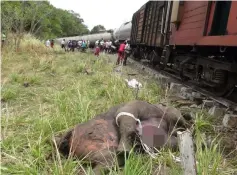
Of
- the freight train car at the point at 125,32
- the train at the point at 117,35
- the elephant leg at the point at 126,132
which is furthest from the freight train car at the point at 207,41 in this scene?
the train at the point at 117,35

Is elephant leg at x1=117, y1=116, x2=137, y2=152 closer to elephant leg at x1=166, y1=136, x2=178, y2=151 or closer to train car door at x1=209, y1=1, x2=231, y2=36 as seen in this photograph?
elephant leg at x1=166, y1=136, x2=178, y2=151

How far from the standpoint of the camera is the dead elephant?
8.70 ft

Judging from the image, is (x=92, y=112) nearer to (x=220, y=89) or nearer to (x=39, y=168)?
(x=39, y=168)

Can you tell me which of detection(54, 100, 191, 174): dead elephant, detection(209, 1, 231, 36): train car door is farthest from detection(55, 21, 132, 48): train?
detection(54, 100, 191, 174): dead elephant

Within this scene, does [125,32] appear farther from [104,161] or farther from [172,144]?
[104,161]

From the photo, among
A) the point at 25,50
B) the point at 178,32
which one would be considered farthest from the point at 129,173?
the point at 25,50

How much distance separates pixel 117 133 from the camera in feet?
9.53

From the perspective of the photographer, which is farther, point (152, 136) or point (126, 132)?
point (152, 136)

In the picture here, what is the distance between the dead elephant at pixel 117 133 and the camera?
2650 mm

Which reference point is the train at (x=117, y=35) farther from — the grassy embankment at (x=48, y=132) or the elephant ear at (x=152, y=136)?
the elephant ear at (x=152, y=136)

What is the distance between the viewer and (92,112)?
13.3 feet

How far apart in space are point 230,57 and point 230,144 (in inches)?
97.2

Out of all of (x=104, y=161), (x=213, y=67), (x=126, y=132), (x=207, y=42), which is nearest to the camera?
(x=104, y=161)

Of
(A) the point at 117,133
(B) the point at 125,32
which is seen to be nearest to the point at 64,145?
(A) the point at 117,133
